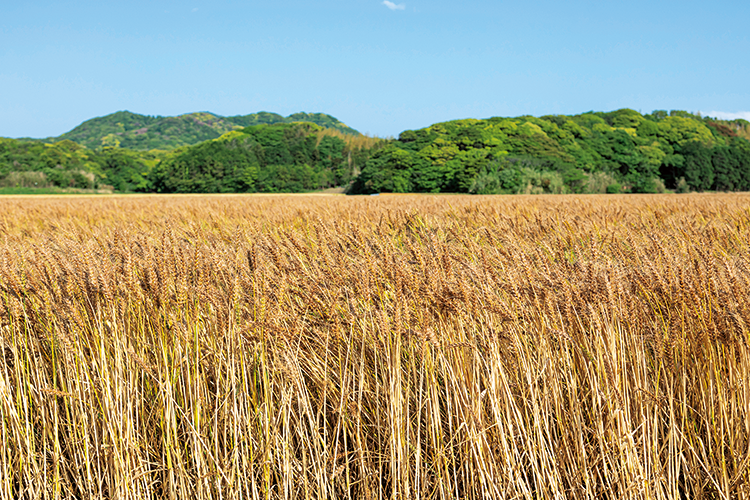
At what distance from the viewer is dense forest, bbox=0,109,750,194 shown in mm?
50781

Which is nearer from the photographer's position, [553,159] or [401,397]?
[401,397]

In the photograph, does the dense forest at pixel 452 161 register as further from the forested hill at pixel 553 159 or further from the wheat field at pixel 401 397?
the wheat field at pixel 401 397

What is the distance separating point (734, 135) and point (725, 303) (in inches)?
4084

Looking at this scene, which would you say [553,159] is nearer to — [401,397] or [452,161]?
[452,161]

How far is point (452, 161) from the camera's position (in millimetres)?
53250

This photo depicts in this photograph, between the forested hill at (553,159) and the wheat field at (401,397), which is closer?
the wheat field at (401,397)

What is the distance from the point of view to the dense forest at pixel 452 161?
1999 inches

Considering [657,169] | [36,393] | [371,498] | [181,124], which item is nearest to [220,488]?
[371,498]

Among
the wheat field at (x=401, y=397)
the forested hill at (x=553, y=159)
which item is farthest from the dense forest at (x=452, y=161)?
the wheat field at (x=401, y=397)

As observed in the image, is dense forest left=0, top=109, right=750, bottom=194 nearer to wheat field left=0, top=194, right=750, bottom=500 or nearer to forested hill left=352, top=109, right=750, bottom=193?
forested hill left=352, top=109, right=750, bottom=193

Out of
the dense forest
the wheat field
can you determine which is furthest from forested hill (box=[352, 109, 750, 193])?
the wheat field

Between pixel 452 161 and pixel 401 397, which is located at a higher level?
pixel 452 161

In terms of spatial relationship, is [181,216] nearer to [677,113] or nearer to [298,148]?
[298,148]

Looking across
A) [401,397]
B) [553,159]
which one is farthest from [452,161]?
[401,397]
